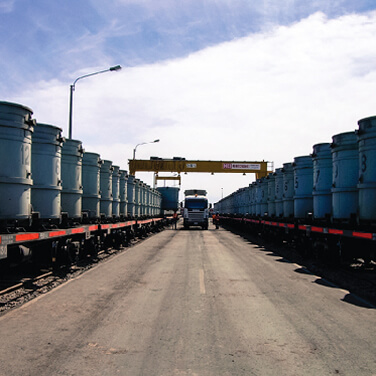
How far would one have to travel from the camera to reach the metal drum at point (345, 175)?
12.5 meters

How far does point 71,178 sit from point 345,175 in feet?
29.3

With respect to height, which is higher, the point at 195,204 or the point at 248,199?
the point at 248,199

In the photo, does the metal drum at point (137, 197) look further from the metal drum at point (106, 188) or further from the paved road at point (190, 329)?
the paved road at point (190, 329)

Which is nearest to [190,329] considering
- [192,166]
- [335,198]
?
[335,198]

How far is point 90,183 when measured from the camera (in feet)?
49.6

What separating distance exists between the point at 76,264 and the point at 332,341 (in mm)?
9787

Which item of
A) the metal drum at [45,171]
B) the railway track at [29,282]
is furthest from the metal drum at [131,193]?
the metal drum at [45,171]

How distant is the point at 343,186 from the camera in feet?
41.7

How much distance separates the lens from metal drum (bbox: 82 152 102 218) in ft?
49.4

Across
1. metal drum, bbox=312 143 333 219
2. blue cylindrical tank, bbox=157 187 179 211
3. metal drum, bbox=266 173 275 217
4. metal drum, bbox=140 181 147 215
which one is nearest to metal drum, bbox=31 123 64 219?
metal drum, bbox=312 143 333 219

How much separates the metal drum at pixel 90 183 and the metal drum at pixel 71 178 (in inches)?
72.8

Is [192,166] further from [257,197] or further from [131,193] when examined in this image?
Result: [131,193]

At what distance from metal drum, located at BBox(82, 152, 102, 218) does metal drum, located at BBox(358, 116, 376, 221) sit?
31.2 feet

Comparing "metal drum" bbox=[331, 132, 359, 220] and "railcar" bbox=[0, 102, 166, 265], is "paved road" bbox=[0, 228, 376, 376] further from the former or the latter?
"metal drum" bbox=[331, 132, 359, 220]
